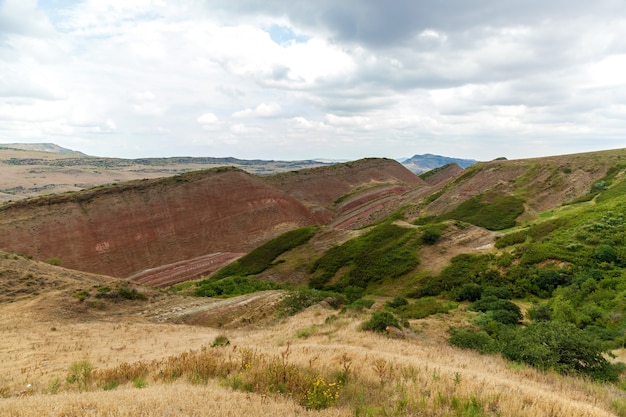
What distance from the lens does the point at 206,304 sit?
1026 inches

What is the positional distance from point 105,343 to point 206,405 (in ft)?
42.8

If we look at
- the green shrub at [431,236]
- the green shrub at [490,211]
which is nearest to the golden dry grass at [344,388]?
the green shrub at [431,236]

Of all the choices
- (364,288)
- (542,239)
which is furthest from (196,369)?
(542,239)

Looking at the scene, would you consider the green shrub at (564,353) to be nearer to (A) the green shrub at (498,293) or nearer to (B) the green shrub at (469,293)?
(A) the green shrub at (498,293)

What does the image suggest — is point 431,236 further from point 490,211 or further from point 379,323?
point 379,323

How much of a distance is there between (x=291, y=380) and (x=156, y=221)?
64676mm

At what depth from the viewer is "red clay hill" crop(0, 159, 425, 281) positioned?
186 feet

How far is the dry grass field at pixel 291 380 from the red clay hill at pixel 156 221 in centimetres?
3907

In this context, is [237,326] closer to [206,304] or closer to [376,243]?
[206,304]

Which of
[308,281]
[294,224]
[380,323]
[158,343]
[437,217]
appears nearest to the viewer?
[380,323]

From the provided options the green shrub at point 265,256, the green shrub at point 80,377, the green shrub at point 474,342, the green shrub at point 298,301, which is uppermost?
the green shrub at point 80,377

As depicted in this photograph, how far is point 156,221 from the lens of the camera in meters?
66.5

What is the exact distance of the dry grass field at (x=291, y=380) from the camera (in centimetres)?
670

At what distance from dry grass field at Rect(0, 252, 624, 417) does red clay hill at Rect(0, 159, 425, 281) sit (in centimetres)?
3907
